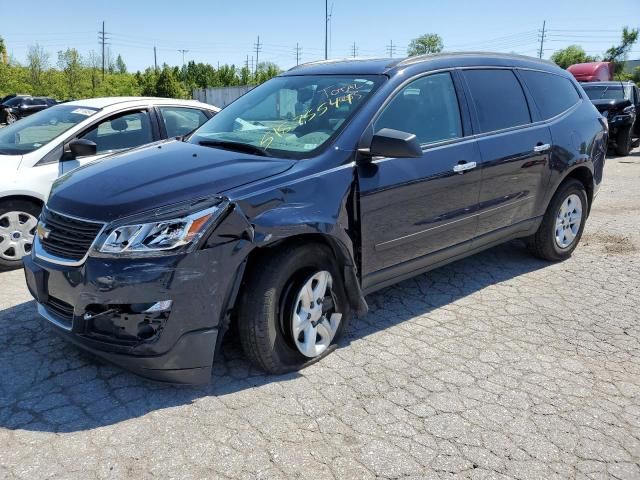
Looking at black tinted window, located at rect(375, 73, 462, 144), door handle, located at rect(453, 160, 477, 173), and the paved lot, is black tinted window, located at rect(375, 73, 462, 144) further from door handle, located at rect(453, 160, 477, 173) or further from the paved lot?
the paved lot

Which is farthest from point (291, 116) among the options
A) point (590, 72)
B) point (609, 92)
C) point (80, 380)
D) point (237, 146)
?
point (590, 72)

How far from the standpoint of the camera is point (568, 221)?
5.57m

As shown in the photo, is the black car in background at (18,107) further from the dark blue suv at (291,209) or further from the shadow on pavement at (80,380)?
the dark blue suv at (291,209)

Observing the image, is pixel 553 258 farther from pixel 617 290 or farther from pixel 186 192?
pixel 186 192

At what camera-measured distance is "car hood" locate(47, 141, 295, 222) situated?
299 cm

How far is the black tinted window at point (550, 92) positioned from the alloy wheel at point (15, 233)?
464 cm

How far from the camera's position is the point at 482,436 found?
2.86 m

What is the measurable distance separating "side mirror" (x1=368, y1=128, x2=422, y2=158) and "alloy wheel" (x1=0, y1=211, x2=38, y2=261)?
3.40m

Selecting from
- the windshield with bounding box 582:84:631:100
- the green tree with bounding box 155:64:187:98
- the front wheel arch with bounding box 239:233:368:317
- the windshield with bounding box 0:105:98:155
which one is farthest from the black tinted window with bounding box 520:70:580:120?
the green tree with bounding box 155:64:187:98

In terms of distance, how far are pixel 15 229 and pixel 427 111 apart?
12.6 feet

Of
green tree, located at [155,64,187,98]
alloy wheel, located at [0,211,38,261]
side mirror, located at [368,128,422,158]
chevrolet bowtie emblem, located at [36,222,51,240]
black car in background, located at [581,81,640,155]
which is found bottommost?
alloy wheel, located at [0,211,38,261]

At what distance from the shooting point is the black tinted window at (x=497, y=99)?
4469 mm

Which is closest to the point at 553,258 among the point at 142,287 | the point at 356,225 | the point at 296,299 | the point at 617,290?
the point at 617,290

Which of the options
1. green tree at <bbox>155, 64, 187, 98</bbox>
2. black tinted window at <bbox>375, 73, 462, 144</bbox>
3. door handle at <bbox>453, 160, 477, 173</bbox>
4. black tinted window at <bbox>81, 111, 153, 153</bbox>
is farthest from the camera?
green tree at <bbox>155, 64, 187, 98</bbox>
